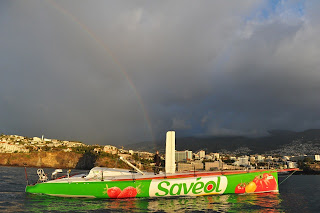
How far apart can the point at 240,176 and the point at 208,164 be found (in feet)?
30.9

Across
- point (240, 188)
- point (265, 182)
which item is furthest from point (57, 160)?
point (265, 182)

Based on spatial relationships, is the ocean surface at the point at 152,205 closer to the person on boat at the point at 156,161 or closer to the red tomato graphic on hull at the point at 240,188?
the red tomato graphic on hull at the point at 240,188

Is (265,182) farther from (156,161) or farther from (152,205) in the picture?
(152,205)

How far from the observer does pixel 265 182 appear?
1998 centimetres

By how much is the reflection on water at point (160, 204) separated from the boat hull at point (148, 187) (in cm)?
46

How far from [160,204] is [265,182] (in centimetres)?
1026

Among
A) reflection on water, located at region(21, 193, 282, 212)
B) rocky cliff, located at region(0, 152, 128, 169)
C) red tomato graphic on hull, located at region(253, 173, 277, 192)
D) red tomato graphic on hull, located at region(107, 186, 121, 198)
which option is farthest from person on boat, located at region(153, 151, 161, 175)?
rocky cliff, located at region(0, 152, 128, 169)

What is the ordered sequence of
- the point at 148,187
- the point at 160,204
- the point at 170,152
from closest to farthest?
the point at 160,204
the point at 148,187
the point at 170,152

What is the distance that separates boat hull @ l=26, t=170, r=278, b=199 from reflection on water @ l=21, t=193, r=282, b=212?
1.52ft

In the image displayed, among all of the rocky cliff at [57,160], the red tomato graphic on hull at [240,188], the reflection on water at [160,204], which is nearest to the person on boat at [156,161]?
the reflection on water at [160,204]

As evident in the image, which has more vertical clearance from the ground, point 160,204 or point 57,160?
point 160,204

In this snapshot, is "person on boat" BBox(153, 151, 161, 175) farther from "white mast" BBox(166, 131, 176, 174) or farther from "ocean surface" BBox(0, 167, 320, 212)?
"ocean surface" BBox(0, 167, 320, 212)

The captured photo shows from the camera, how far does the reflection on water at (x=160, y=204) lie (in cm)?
1486

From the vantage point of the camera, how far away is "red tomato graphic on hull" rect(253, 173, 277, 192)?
19.8 m
